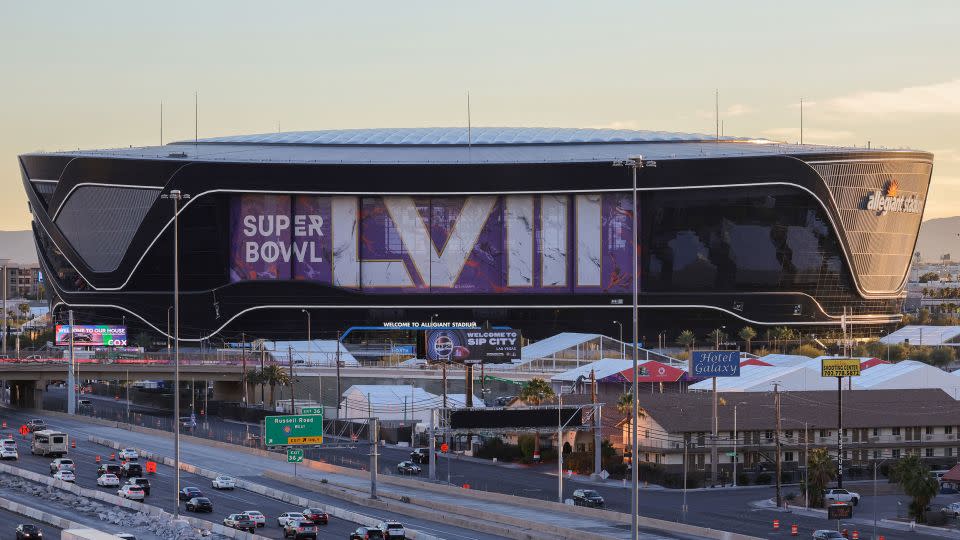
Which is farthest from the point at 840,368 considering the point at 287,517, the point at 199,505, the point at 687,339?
the point at 687,339

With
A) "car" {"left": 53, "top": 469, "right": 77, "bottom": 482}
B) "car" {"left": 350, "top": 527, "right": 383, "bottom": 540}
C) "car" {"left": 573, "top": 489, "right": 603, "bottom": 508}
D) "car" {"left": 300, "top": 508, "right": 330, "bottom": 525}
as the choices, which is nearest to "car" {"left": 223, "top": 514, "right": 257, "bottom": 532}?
"car" {"left": 300, "top": 508, "right": 330, "bottom": 525}

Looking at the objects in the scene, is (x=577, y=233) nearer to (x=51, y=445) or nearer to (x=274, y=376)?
(x=274, y=376)

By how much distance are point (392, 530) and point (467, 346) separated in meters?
46.4

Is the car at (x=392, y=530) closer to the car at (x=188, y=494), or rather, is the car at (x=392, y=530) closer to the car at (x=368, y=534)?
the car at (x=368, y=534)

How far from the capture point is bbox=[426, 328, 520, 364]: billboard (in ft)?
376

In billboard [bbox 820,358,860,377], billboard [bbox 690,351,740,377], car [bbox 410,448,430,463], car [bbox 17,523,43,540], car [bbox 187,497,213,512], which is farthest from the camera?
car [bbox 410,448,430,463]

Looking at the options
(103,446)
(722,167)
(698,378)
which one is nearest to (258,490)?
(103,446)

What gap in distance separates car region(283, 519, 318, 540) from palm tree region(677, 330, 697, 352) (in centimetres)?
12101

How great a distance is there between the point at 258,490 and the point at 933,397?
178 ft

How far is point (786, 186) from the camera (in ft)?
634

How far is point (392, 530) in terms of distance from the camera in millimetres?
69250

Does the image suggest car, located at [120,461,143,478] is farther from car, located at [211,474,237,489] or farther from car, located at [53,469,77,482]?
car, located at [211,474,237,489]

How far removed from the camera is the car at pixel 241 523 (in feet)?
→ 237

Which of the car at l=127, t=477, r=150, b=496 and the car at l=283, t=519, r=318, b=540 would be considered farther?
the car at l=127, t=477, r=150, b=496
